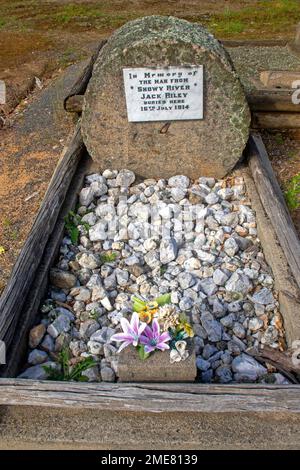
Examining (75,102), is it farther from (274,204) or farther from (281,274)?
(281,274)

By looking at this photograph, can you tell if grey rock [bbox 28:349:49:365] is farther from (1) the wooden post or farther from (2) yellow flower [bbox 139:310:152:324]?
(1) the wooden post

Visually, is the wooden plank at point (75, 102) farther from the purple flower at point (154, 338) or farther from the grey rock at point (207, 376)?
the grey rock at point (207, 376)

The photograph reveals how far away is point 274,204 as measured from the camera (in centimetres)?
368

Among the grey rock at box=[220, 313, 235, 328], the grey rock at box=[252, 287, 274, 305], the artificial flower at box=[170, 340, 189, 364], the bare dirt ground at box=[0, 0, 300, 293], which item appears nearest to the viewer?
the artificial flower at box=[170, 340, 189, 364]

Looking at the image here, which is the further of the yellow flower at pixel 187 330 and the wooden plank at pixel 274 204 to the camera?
the wooden plank at pixel 274 204

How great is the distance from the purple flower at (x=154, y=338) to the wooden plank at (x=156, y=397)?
0.66 feet

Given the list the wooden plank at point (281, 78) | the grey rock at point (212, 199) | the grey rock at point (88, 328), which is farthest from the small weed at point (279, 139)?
the grey rock at point (88, 328)

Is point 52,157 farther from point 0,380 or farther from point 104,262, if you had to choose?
point 0,380

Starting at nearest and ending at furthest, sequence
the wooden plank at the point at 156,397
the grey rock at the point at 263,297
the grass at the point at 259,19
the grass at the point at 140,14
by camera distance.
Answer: the wooden plank at the point at 156,397
the grey rock at the point at 263,297
the grass at the point at 259,19
the grass at the point at 140,14

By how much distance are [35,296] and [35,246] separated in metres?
0.40

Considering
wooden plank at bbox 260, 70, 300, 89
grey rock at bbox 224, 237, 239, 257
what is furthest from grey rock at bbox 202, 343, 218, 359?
wooden plank at bbox 260, 70, 300, 89

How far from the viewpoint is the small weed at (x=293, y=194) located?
4.13 m

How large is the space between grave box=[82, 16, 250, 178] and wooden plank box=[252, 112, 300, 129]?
1.15m

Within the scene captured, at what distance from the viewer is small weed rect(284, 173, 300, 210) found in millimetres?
4133
